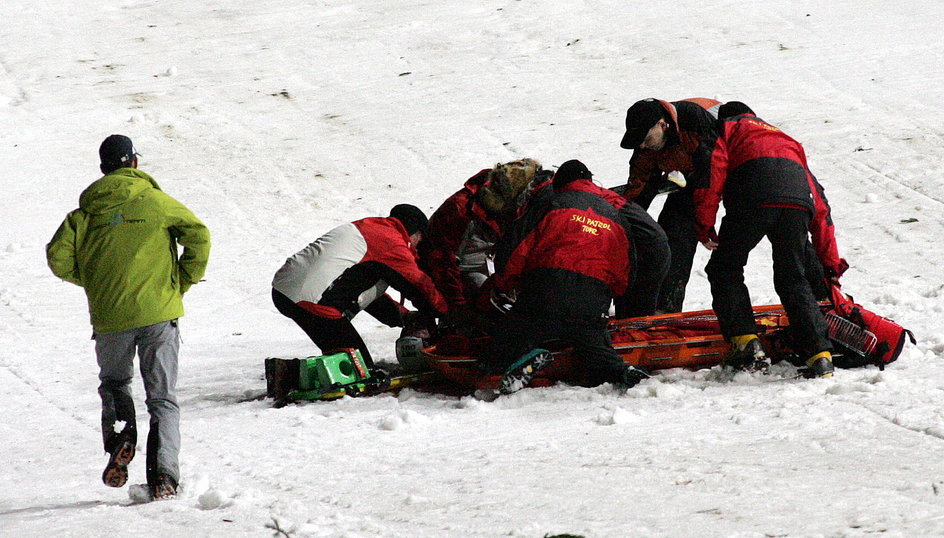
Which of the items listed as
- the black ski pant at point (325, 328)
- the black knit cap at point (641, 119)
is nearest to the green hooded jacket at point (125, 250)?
the black ski pant at point (325, 328)

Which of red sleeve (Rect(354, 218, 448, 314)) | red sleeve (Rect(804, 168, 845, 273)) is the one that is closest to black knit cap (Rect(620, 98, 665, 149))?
red sleeve (Rect(804, 168, 845, 273))

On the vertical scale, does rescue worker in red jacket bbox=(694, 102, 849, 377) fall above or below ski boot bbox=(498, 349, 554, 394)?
above

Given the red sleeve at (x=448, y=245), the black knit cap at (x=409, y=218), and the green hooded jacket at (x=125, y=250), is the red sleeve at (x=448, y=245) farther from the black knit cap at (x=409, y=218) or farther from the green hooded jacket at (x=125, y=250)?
the green hooded jacket at (x=125, y=250)

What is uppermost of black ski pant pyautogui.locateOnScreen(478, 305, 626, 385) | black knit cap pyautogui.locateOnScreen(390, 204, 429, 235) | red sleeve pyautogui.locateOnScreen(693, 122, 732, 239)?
red sleeve pyautogui.locateOnScreen(693, 122, 732, 239)

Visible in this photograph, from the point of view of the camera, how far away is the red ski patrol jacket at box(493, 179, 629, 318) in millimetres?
5355

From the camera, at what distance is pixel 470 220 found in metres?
6.16

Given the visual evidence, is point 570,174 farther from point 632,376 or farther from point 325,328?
point 325,328

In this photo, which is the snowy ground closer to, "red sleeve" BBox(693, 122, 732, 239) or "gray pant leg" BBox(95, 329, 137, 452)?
"gray pant leg" BBox(95, 329, 137, 452)

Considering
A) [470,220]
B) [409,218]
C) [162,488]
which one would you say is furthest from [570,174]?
[162,488]

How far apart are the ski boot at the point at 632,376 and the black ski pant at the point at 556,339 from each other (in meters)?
0.02

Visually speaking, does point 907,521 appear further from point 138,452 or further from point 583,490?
point 138,452

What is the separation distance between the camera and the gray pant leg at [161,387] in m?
4.19

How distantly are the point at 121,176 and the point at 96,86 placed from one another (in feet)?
31.5

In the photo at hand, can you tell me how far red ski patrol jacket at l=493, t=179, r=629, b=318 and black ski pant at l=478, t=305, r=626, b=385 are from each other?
6 cm
